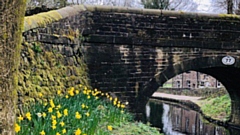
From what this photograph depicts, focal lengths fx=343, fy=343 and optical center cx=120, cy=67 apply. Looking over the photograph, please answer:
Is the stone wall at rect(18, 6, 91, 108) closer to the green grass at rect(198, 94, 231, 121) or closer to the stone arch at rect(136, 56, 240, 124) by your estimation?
the stone arch at rect(136, 56, 240, 124)

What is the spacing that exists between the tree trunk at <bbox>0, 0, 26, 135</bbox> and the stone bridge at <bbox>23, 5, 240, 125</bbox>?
5.86m

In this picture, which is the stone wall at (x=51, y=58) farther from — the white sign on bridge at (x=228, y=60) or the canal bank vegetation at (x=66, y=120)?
the white sign on bridge at (x=228, y=60)

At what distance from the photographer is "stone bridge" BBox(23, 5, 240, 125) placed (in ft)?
29.1

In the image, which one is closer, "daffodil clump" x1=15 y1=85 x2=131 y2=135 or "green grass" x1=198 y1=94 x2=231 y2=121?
"daffodil clump" x1=15 y1=85 x2=131 y2=135

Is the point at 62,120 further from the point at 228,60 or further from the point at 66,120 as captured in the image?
the point at 228,60

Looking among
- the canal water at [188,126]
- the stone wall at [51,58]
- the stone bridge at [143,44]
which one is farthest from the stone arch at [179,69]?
the canal water at [188,126]

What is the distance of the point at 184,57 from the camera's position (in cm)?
998

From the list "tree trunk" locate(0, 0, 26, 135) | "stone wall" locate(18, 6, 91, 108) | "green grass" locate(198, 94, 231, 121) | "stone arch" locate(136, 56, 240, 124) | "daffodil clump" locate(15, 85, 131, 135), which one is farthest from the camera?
"green grass" locate(198, 94, 231, 121)

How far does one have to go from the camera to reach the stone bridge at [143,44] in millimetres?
8859

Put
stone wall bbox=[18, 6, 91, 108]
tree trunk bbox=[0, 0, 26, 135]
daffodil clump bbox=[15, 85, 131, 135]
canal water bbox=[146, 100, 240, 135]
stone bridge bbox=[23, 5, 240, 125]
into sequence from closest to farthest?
tree trunk bbox=[0, 0, 26, 135] → daffodil clump bbox=[15, 85, 131, 135] → stone wall bbox=[18, 6, 91, 108] → stone bridge bbox=[23, 5, 240, 125] → canal water bbox=[146, 100, 240, 135]

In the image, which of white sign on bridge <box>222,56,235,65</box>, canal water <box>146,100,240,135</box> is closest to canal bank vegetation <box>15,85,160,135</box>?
A: white sign on bridge <box>222,56,235,65</box>

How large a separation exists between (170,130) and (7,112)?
1285cm

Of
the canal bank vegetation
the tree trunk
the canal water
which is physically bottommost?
the canal water

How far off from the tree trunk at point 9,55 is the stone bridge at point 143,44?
19.2ft
